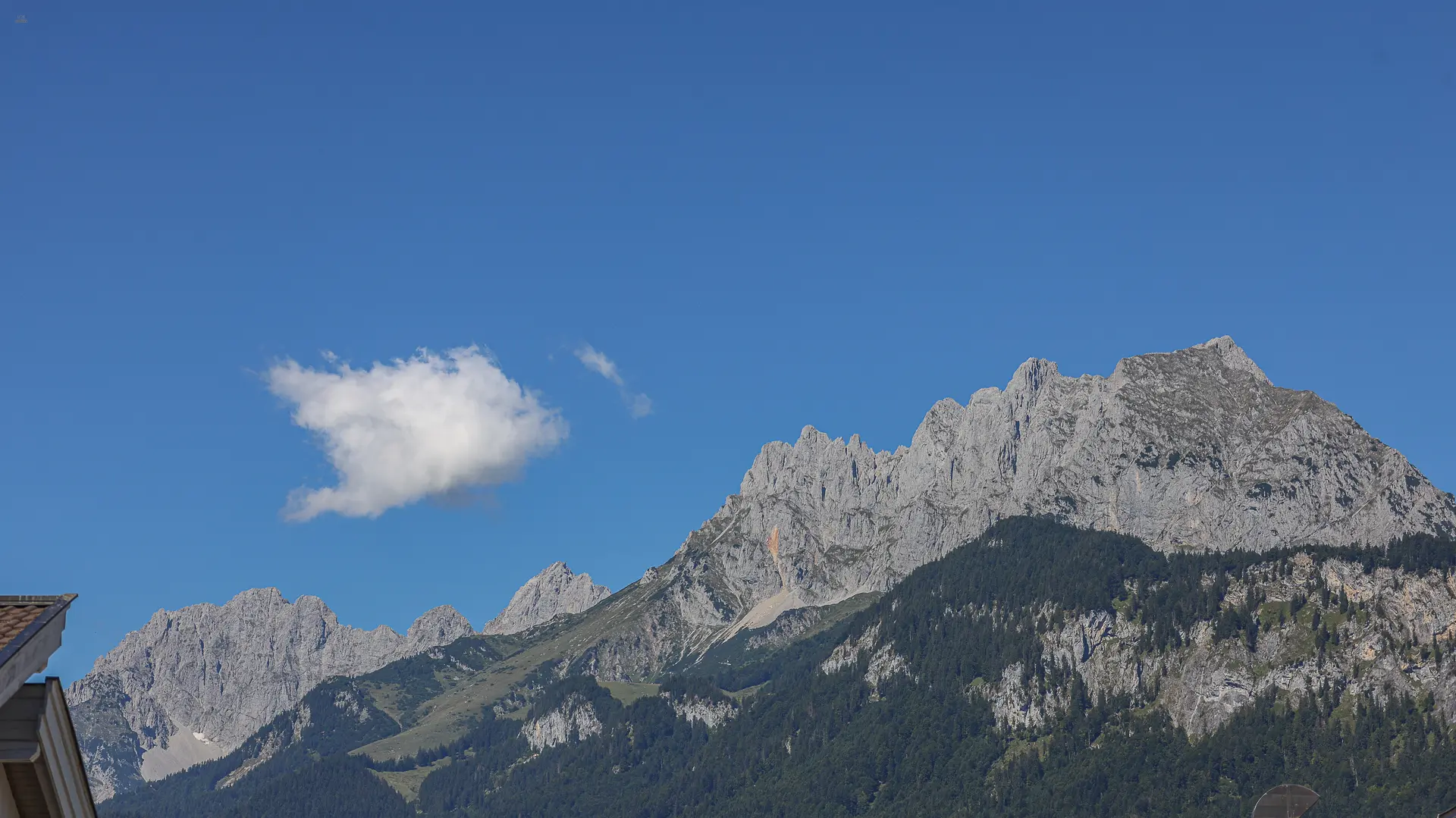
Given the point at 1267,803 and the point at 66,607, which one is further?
the point at 1267,803

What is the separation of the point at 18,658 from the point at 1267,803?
14475 millimetres

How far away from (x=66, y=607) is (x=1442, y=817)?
701 inches

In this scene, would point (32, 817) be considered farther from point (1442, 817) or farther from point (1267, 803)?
point (1442, 817)

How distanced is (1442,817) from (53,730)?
17.6 meters

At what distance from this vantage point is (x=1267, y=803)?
765 inches

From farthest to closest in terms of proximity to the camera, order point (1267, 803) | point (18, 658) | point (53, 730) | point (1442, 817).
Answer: point (1442, 817)
point (1267, 803)
point (53, 730)
point (18, 658)

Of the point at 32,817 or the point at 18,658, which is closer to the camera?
the point at 18,658

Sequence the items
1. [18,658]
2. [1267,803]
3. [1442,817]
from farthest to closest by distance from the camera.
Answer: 1. [1442,817]
2. [1267,803]
3. [18,658]

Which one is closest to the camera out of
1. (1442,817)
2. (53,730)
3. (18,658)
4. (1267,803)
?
(18,658)

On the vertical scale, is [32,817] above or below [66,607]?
below

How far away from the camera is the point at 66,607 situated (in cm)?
1116

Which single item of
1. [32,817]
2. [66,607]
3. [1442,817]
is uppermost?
[66,607]

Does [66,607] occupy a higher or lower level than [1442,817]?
higher

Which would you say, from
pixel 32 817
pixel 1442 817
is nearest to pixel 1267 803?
pixel 1442 817
